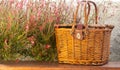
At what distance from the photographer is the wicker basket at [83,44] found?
183 cm

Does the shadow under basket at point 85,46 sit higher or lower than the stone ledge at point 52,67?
higher

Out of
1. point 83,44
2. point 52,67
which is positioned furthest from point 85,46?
point 52,67

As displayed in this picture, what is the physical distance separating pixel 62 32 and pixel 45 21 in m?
0.16

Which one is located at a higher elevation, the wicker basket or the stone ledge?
the wicker basket

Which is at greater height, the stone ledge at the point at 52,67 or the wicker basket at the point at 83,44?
the wicker basket at the point at 83,44

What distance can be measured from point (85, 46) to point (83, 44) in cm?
2

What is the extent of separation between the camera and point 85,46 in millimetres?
1852

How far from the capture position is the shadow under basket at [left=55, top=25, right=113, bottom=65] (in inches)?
72.5

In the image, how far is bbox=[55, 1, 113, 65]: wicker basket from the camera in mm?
1834

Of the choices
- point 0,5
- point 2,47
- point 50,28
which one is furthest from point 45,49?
point 0,5

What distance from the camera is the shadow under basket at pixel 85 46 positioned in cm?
184

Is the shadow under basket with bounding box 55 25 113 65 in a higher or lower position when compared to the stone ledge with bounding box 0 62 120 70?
higher

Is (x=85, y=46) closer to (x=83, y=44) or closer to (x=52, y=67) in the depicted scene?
(x=83, y=44)

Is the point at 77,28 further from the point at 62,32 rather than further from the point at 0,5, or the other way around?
the point at 0,5
